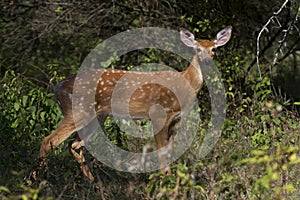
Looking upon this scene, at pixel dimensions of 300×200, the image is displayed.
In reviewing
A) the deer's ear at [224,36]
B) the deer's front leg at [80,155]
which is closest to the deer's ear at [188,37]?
the deer's ear at [224,36]

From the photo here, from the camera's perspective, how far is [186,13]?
31.4ft

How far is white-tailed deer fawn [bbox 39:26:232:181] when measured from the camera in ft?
22.9

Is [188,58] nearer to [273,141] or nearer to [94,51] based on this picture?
[94,51]

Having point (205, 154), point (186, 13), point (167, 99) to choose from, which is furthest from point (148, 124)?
point (186, 13)

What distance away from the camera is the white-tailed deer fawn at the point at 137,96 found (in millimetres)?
6980

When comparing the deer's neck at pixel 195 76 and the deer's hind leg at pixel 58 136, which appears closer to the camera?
the deer's hind leg at pixel 58 136

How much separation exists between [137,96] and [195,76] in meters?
0.71

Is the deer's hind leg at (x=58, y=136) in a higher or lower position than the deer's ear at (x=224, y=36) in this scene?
lower

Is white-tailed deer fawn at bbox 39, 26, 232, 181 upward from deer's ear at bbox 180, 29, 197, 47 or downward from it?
downward

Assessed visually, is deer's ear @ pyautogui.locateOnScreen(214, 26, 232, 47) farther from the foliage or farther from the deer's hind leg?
Answer: the deer's hind leg

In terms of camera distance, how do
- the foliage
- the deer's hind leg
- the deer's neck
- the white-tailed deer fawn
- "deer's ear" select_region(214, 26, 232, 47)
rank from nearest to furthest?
1. the foliage
2. the deer's hind leg
3. the white-tailed deer fawn
4. the deer's neck
5. "deer's ear" select_region(214, 26, 232, 47)

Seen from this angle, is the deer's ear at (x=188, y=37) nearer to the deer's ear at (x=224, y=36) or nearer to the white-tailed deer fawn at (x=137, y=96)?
the white-tailed deer fawn at (x=137, y=96)

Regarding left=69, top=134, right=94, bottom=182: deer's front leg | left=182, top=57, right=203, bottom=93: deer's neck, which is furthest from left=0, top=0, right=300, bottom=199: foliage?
left=182, top=57, right=203, bottom=93: deer's neck

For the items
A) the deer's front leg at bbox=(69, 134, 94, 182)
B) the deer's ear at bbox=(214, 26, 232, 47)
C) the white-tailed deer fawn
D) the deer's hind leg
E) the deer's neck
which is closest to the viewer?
the deer's front leg at bbox=(69, 134, 94, 182)
